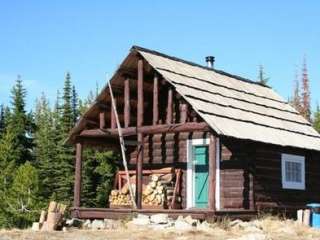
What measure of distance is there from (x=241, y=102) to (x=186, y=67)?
8.05 ft

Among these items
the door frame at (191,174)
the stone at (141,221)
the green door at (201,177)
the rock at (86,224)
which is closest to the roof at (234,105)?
the door frame at (191,174)

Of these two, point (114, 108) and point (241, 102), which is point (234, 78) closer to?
point (241, 102)

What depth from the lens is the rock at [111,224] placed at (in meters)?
20.7

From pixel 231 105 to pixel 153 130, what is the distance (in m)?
3.17

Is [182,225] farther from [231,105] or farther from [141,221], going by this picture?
[231,105]

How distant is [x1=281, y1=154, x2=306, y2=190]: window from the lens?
23984mm

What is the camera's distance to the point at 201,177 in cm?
2297

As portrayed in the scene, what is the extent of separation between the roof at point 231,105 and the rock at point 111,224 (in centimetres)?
411

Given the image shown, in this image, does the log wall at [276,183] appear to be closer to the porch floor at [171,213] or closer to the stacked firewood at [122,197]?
the porch floor at [171,213]

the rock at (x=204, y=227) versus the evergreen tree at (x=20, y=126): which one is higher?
the evergreen tree at (x=20, y=126)

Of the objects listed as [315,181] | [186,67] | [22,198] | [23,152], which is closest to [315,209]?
[315,181]

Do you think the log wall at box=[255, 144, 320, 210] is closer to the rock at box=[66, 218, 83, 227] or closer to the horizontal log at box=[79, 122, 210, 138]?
the horizontal log at box=[79, 122, 210, 138]

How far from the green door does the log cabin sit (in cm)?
4

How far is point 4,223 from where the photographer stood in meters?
37.9
